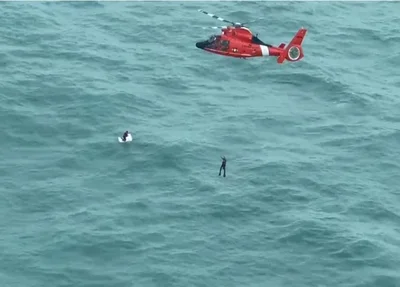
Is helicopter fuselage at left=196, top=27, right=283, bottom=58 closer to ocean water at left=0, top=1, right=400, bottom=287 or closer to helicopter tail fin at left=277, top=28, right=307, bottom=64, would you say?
helicopter tail fin at left=277, top=28, right=307, bottom=64

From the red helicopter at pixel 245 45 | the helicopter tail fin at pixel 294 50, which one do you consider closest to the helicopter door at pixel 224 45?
the red helicopter at pixel 245 45

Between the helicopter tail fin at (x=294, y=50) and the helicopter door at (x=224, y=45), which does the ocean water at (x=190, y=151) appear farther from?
the helicopter door at (x=224, y=45)

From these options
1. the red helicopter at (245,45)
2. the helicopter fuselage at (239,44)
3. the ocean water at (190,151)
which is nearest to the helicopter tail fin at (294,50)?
the red helicopter at (245,45)

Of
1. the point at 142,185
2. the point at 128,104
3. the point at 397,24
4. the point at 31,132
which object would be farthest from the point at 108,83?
the point at 397,24

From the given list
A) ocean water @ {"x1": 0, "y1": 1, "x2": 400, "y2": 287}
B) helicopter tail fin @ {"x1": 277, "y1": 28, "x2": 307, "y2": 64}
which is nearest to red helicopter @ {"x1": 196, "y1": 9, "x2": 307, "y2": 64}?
helicopter tail fin @ {"x1": 277, "y1": 28, "x2": 307, "y2": 64}

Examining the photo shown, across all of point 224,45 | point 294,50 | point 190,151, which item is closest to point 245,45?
point 224,45

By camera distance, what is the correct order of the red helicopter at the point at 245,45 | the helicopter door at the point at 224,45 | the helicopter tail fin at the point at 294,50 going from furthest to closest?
1. the helicopter door at the point at 224,45
2. the red helicopter at the point at 245,45
3. the helicopter tail fin at the point at 294,50

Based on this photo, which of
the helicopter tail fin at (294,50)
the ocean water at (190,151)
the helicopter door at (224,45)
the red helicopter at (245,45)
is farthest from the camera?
the helicopter door at (224,45)

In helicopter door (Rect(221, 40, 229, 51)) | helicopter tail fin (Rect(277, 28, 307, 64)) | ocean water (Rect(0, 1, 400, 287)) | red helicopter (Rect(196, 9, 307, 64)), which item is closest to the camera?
ocean water (Rect(0, 1, 400, 287))

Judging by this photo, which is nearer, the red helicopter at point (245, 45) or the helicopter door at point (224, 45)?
the red helicopter at point (245, 45)
